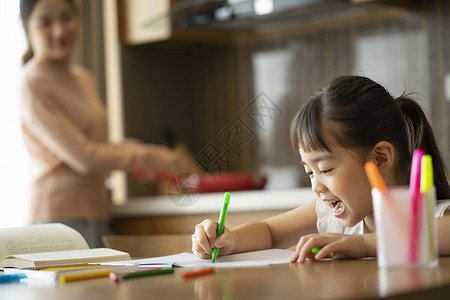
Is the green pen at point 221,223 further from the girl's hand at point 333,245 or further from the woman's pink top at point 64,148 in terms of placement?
the woman's pink top at point 64,148

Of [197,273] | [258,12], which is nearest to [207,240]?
[197,273]

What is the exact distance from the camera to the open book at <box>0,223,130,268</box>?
110 cm

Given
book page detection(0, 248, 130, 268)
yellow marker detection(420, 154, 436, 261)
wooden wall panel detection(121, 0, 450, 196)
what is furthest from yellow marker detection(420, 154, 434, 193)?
wooden wall panel detection(121, 0, 450, 196)

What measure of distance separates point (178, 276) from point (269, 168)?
2.54 m

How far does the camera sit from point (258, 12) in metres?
2.89

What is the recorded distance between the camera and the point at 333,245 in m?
0.98

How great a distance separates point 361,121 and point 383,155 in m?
0.07

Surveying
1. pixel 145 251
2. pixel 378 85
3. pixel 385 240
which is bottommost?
pixel 145 251

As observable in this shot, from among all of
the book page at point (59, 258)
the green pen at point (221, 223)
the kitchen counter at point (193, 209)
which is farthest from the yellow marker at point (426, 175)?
the kitchen counter at point (193, 209)

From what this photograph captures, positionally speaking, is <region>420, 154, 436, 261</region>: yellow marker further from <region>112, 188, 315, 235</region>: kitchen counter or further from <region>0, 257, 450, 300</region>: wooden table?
<region>112, 188, 315, 235</region>: kitchen counter

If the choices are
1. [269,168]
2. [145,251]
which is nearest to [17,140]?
[269,168]

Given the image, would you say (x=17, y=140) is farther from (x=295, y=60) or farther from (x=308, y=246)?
(x=308, y=246)

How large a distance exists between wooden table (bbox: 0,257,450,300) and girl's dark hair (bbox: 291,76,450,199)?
0.93 ft

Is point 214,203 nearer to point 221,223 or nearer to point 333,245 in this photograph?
point 221,223
